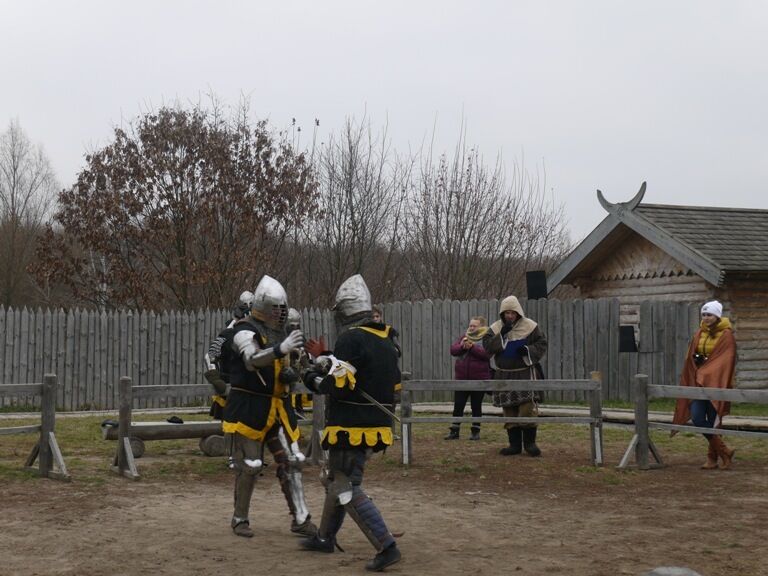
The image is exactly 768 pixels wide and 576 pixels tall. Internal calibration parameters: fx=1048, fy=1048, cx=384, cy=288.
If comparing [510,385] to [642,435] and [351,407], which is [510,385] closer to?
[642,435]

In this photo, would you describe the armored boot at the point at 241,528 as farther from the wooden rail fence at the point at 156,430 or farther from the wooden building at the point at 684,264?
the wooden building at the point at 684,264

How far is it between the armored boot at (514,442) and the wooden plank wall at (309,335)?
25.6 feet

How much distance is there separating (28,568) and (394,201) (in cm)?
2194

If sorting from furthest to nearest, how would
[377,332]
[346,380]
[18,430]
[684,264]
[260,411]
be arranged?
1. [684,264]
2. [18,430]
3. [260,411]
4. [377,332]
5. [346,380]

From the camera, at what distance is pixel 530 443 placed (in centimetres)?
1191

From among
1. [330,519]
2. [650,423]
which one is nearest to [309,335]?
[650,423]

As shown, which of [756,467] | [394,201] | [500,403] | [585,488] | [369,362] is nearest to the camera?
[369,362]

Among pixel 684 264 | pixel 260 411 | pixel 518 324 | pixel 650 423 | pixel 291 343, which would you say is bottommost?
pixel 650 423

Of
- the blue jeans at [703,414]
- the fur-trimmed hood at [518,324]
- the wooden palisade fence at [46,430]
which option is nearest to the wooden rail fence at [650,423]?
the blue jeans at [703,414]

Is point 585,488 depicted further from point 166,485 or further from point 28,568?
point 28,568

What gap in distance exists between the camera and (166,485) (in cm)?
980

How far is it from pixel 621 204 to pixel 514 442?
367 inches

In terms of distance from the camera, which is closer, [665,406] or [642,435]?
[642,435]

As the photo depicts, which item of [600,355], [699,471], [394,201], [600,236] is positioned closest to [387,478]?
[699,471]
